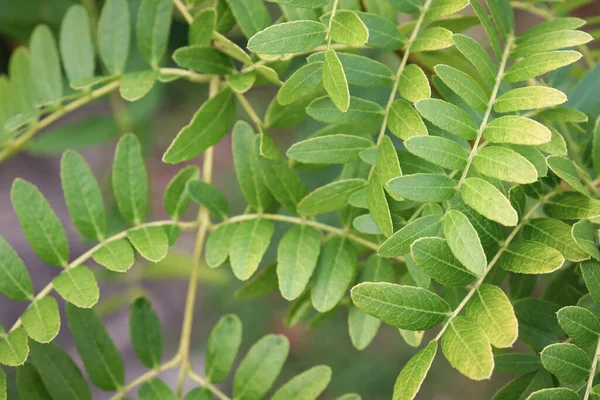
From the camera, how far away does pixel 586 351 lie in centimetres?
54

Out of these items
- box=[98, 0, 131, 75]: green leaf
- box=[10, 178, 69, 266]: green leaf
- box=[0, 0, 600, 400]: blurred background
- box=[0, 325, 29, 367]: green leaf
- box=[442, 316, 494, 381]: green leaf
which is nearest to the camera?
box=[442, 316, 494, 381]: green leaf

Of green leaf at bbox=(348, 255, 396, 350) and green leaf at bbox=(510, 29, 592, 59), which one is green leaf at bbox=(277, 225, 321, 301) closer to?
green leaf at bbox=(348, 255, 396, 350)

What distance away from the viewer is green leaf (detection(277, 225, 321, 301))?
2.01 feet

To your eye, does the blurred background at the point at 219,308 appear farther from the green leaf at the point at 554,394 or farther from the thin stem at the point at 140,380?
the green leaf at the point at 554,394

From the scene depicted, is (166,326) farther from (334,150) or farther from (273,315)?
(334,150)

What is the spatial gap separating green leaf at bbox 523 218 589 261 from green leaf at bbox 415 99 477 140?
10 cm

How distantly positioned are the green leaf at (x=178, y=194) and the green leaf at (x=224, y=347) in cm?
14

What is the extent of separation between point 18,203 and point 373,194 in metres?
0.38

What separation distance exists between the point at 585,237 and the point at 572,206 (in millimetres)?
54

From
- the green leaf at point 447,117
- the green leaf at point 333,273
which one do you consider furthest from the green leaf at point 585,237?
the green leaf at point 333,273

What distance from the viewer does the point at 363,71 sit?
61cm

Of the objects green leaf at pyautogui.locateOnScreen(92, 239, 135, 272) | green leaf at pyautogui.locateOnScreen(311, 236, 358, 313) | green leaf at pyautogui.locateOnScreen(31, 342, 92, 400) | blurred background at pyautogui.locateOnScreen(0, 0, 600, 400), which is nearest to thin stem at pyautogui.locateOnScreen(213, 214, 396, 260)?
green leaf at pyautogui.locateOnScreen(311, 236, 358, 313)

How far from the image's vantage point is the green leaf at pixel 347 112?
593 millimetres

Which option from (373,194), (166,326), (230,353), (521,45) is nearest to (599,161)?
(521,45)
